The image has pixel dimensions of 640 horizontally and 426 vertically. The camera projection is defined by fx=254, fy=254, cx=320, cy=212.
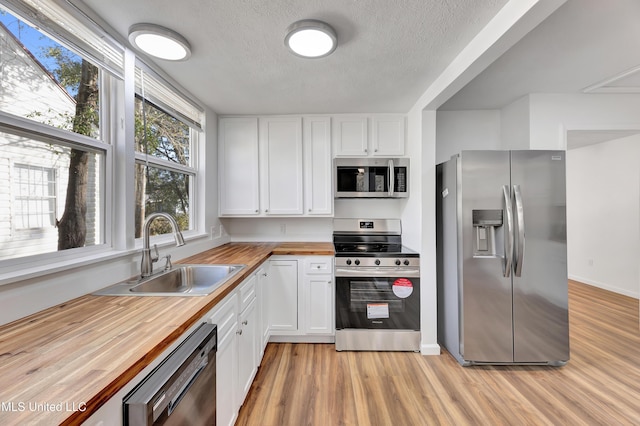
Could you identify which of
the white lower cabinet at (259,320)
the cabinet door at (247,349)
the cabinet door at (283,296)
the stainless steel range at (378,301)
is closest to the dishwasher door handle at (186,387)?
the white lower cabinet at (259,320)

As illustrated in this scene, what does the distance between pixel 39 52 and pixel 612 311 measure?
18.6ft

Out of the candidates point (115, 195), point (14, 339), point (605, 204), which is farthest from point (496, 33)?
point (605, 204)

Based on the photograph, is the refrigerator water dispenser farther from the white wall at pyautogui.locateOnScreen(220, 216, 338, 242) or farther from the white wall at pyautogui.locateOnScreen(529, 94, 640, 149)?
the white wall at pyautogui.locateOnScreen(220, 216, 338, 242)

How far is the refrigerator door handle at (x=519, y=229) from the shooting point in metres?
2.03

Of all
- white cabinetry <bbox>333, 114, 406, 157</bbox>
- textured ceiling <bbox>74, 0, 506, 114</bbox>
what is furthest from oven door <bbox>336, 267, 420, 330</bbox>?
textured ceiling <bbox>74, 0, 506, 114</bbox>

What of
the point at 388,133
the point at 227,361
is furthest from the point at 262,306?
the point at 388,133

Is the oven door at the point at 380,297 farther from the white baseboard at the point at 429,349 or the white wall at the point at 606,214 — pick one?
the white wall at the point at 606,214

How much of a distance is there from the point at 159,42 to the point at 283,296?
7.11 ft

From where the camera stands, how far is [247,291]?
1810 millimetres

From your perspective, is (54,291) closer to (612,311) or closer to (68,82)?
(68,82)

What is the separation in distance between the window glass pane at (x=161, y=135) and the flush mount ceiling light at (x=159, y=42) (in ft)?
1.20

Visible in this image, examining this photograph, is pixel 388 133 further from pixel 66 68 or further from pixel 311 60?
pixel 66 68

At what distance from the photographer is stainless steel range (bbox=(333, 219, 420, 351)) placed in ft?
7.85

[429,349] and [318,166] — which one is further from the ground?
[318,166]
